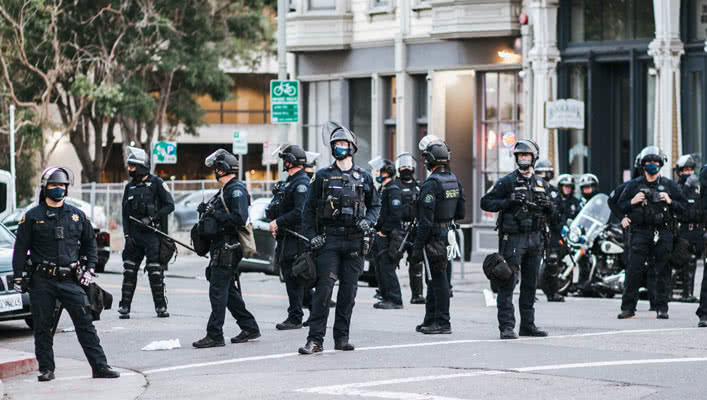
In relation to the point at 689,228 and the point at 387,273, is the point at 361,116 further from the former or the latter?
the point at 689,228

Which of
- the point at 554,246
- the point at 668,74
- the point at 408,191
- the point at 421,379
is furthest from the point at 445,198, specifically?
the point at 668,74

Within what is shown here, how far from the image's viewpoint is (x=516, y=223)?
1416 cm

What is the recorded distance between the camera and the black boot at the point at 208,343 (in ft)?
46.1

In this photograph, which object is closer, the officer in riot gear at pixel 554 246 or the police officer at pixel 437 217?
the police officer at pixel 437 217

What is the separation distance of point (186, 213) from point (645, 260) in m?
21.0

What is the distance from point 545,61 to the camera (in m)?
27.4

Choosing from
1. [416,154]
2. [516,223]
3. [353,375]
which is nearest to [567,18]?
[416,154]

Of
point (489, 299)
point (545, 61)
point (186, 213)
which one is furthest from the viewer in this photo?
point (186, 213)

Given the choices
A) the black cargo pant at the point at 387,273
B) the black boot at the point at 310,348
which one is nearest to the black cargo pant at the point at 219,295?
the black boot at the point at 310,348

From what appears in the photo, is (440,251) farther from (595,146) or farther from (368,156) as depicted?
(368,156)

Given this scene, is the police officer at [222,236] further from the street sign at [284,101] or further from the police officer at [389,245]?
the street sign at [284,101]

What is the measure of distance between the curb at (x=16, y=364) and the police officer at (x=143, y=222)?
4026 millimetres

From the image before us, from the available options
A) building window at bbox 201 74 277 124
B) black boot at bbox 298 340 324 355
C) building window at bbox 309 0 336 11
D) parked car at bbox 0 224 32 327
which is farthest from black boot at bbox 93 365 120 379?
building window at bbox 201 74 277 124

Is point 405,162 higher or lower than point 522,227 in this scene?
higher
